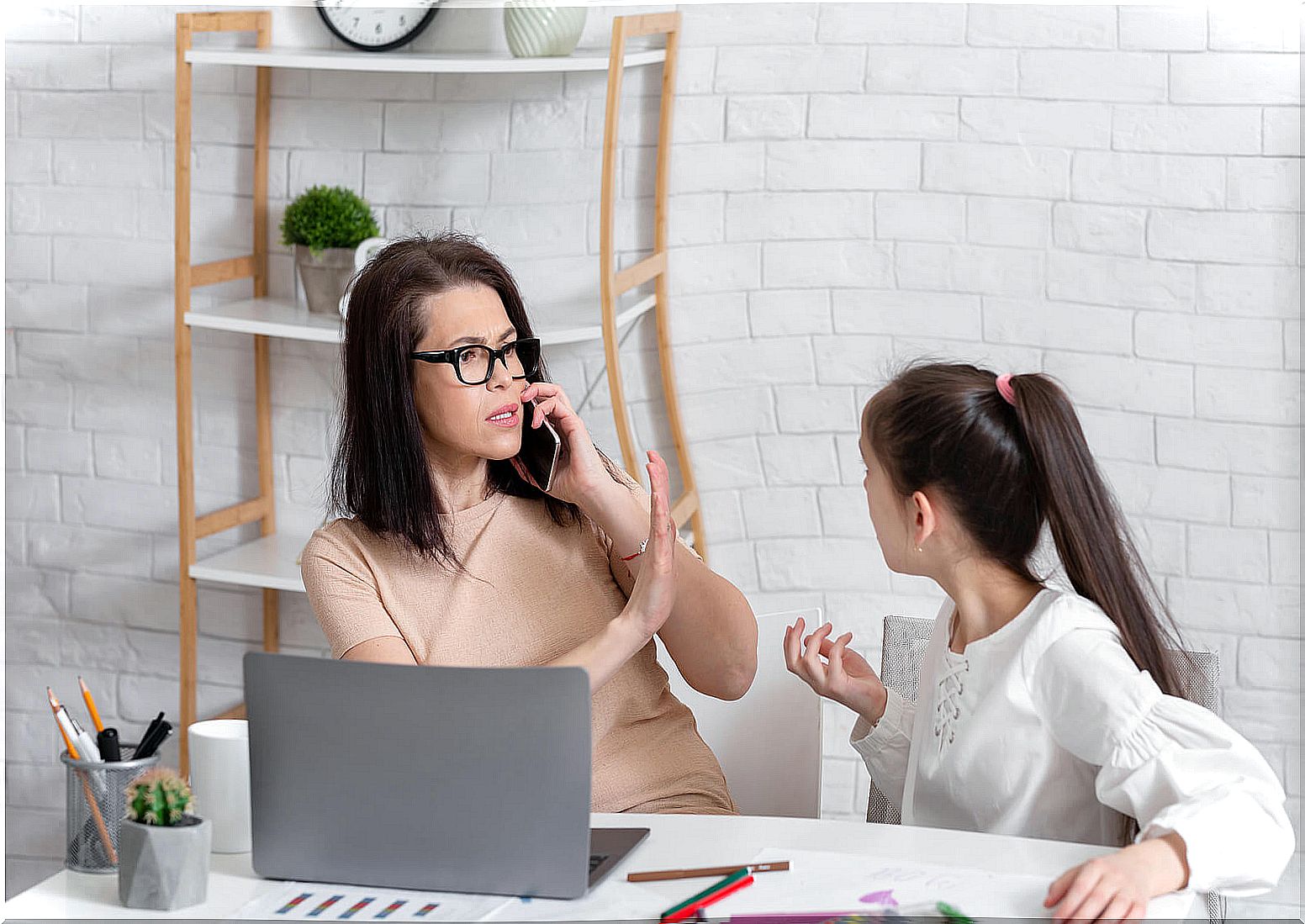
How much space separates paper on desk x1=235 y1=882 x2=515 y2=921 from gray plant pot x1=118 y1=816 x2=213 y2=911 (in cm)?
5

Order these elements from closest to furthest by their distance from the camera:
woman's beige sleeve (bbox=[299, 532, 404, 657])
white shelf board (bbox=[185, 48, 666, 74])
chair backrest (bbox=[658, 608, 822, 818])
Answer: woman's beige sleeve (bbox=[299, 532, 404, 657]), chair backrest (bbox=[658, 608, 822, 818]), white shelf board (bbox=[185, 48, 666, 74])

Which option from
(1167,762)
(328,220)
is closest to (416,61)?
(328,220)

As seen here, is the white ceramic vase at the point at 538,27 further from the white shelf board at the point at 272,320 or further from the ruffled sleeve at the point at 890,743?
the ruffled sleeve at the point at 890,743

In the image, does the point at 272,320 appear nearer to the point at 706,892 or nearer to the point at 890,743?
the point at 890,743

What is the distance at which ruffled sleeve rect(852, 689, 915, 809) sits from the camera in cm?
144

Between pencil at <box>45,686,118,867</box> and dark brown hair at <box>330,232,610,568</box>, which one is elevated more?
dark brown hair at <box>330,232,610,568</box>

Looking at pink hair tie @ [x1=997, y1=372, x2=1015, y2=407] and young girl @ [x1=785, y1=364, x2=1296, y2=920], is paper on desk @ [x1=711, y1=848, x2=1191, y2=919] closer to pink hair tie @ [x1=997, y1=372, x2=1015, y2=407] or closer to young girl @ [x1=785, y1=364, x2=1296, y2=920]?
young girl @ [x1=785, y1=364, x2=1296, y2=920]

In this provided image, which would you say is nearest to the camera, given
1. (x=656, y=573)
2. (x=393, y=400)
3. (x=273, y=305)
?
(x=656, y=573)

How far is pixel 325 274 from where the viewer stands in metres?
2.26

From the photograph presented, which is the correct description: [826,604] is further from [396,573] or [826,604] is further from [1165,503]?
[396,573]

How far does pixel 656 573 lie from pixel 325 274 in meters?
1.14

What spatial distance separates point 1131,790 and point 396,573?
30.8 inches

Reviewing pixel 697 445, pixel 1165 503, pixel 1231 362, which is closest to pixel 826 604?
pixel 697 445

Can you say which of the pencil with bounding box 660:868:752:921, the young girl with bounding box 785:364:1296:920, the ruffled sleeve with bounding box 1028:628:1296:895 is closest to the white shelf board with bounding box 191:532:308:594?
the young girl with bounding box 785:364:1296:920
